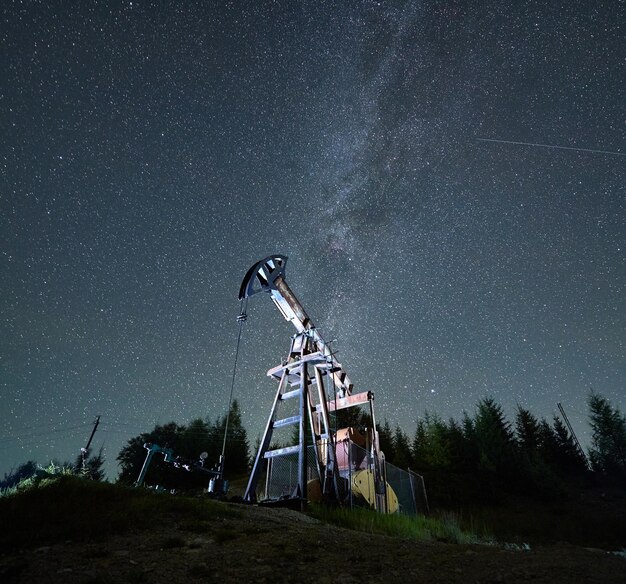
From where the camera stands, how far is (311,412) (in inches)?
556

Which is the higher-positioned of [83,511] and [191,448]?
[191,448]

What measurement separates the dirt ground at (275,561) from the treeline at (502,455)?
3504 centimetres

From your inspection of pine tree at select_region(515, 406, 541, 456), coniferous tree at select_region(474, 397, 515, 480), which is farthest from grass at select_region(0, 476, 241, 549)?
pine tree at select_region(515, 406, 541, 456)

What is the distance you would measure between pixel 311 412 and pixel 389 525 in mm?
5594

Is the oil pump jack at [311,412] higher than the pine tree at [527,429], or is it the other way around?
the pine tree at [527,429]

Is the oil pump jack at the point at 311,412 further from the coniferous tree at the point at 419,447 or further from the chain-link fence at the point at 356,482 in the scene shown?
the coniferous tree at the point at 419,447

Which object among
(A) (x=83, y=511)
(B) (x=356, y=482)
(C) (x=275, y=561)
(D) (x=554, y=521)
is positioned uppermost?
(D) (x=554, y=521)

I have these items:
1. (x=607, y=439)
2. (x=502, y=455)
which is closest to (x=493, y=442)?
(x=502, y=455)

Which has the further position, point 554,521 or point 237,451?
point 237,451

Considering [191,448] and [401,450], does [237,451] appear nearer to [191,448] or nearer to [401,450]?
[191,448]

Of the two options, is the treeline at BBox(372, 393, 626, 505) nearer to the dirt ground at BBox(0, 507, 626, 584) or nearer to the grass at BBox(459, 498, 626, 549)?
the grass at BBox(459, 498, 626, 549)

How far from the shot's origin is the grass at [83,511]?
514 centimetres

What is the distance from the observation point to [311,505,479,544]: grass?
28.6ft

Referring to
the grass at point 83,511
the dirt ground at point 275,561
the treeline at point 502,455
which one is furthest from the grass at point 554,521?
the grass at point 83,511
